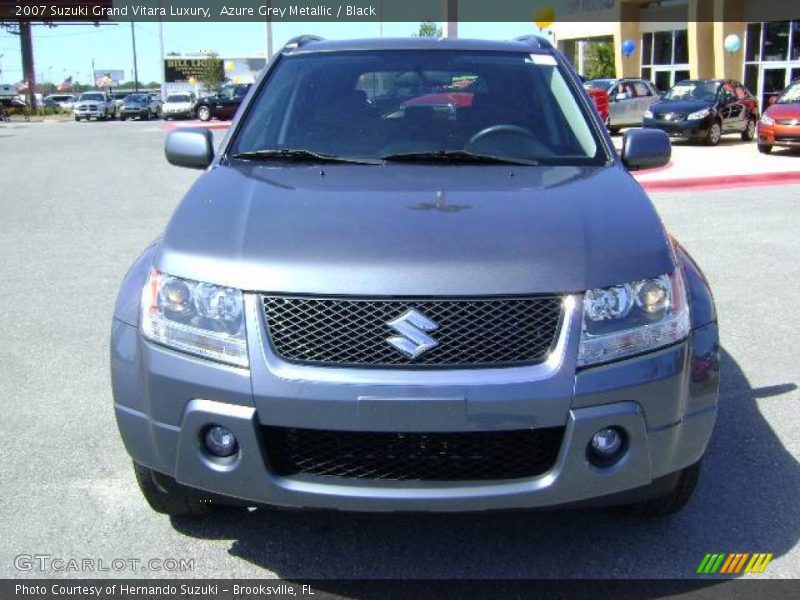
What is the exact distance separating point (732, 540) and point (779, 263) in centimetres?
527

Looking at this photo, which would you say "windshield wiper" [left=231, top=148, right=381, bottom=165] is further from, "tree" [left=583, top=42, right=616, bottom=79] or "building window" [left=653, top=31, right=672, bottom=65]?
"tree" [left=583, top=42, right=616, bottom=79]

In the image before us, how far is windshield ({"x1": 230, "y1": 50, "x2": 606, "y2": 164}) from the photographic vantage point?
149 inches

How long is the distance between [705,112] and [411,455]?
20.1 metres

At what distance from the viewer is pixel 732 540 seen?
3.16 m

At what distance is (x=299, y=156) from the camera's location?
12.1ft

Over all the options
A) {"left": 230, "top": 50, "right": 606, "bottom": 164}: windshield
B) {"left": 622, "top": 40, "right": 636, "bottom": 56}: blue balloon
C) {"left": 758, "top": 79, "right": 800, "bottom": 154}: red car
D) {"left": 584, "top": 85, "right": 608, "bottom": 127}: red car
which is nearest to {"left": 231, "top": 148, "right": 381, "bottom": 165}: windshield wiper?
{"left": 230, "top": 50, "right": 606, "bottom": 164}: windshield

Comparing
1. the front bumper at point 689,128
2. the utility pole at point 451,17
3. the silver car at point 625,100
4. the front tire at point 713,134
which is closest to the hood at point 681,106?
the front bumper at point 689,128

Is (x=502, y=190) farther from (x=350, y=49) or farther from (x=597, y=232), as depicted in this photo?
(x=350, y=49)

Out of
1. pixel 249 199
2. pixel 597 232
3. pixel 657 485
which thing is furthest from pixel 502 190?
pixel 657 485

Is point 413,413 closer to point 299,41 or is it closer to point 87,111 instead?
point 299,41

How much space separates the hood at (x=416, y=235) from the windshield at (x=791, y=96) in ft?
54.5

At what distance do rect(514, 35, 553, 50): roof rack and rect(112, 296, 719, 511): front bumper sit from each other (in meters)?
2.30

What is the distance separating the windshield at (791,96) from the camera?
17.8 m

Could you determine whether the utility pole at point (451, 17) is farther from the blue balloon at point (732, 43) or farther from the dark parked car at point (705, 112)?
the blue balloon at point (732, 43)
